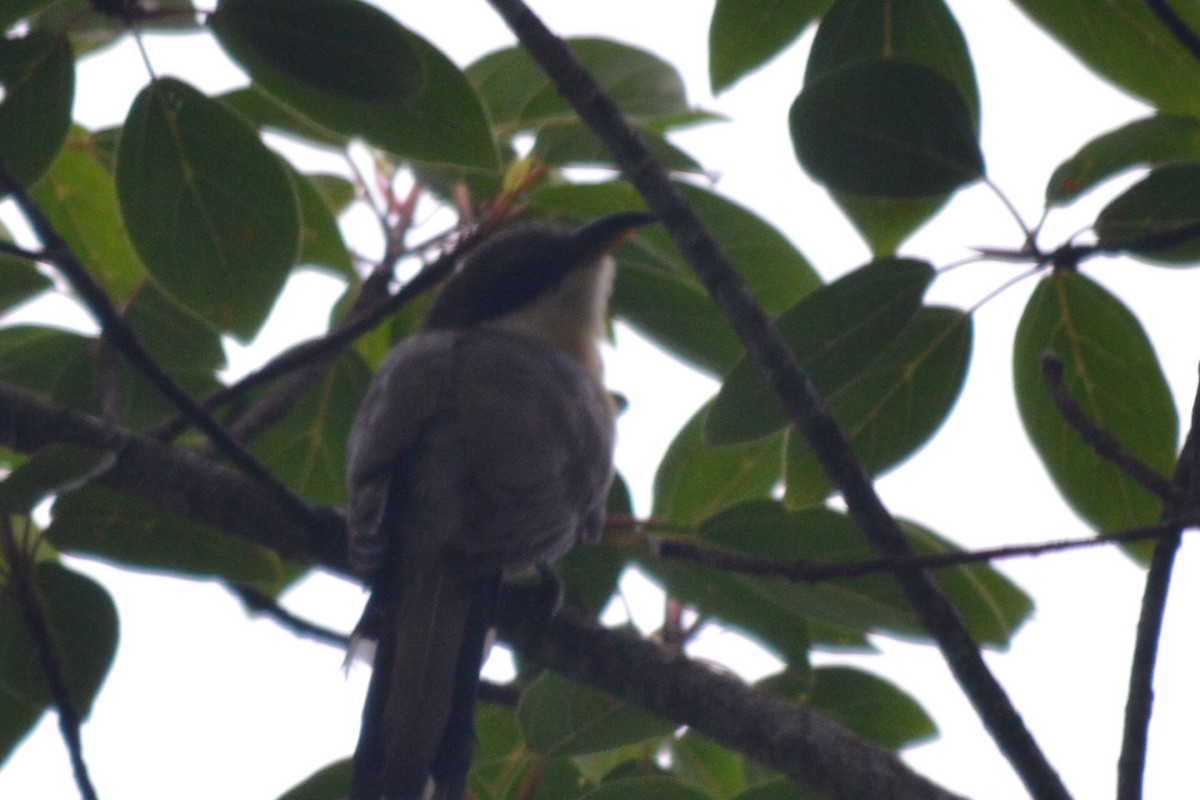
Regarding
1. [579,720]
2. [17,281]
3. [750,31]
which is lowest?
[579,720]

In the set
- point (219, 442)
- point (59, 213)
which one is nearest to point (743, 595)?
point (219, 442)

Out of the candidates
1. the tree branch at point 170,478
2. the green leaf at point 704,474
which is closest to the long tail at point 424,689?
the tree branch at point 170,478

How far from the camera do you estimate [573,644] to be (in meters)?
2.85

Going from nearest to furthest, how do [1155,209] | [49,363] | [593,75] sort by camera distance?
1. [1155,209]
2. [49,363]
3. [593,75]

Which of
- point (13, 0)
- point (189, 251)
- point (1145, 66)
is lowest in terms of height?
point (189, 251)

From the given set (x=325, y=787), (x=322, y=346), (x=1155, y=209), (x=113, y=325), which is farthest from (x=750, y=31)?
(x=325, y=787)

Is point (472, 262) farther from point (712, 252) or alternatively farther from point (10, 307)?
point (712, 252)

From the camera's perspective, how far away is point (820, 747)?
2615 mm

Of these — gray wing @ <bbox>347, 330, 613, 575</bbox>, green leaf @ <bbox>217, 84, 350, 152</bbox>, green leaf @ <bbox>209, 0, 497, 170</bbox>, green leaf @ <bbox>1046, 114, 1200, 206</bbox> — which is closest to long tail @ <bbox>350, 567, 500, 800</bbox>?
gray wing @ <bbox>347, 330, 613, 575</bbox>

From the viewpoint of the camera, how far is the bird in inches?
111

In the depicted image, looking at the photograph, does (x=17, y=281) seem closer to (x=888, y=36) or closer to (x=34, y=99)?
(x=34, y=99)

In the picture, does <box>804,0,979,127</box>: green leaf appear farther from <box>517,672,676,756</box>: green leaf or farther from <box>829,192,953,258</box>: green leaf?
<box>517,672,676,756</box>: green leaf

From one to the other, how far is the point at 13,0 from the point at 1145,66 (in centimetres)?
217

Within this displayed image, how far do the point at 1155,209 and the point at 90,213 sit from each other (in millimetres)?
2689
